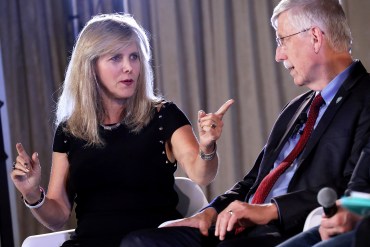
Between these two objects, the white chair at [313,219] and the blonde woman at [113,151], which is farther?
the blonde woman at [113,151]

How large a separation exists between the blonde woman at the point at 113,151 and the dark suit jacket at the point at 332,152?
1.71ft

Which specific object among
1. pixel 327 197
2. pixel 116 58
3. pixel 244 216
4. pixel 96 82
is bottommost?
pixel 244 216

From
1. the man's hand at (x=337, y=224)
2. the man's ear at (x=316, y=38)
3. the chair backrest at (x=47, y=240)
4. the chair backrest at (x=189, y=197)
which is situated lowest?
the chair backrest at (x=47, y=240)

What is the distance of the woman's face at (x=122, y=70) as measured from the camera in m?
3.12

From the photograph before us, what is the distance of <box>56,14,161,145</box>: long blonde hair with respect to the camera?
3143 millimetres

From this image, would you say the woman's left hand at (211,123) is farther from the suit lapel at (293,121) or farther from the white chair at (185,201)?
the white chair at (185,201)

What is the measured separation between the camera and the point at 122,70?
10.2 feet

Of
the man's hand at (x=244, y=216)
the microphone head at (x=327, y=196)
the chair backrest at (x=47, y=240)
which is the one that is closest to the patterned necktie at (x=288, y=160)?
the man's hand at (x=244, y=216)

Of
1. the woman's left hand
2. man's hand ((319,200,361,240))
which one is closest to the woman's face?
the woman's left hand

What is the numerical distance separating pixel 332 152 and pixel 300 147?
165mm

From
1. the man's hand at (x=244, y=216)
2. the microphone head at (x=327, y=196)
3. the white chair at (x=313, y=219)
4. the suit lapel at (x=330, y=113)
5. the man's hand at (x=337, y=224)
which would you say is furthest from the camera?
the suit lapel at (x=330, y=113)

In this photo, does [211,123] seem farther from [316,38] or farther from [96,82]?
[96,82]

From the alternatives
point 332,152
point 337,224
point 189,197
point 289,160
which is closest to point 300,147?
point 289,160

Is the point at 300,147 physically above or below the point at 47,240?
above
